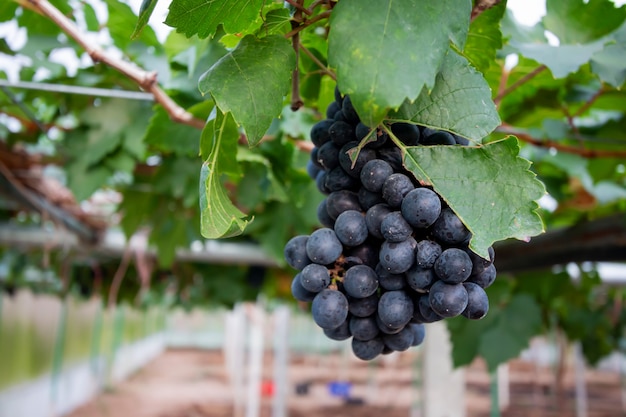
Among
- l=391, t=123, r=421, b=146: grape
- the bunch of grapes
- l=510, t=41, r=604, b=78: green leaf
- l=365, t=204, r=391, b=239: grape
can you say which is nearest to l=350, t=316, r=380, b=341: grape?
the bunch of grapes

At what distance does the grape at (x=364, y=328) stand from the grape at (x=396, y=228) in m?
0.12

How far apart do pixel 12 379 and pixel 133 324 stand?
36.7ft

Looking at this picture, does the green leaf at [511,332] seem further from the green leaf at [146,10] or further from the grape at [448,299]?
the green leaf at [146,10]

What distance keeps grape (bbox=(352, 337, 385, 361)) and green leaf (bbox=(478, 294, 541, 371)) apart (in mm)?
1573

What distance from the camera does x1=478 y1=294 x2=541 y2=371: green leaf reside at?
83.6 inches

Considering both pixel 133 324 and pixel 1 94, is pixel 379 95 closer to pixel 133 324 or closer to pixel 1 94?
pixel 1 94

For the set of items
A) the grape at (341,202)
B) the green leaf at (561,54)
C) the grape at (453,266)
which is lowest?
the grape at (453,266)

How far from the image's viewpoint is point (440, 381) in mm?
3184

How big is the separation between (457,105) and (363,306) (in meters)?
0.26

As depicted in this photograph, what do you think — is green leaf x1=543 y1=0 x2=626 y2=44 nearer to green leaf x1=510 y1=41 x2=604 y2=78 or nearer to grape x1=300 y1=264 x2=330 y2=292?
green leaf x1=510 y1=41 x2=604 y2=78

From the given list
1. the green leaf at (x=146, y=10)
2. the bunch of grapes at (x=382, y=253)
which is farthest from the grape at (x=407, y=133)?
the green leaf at (x=146, y=10)

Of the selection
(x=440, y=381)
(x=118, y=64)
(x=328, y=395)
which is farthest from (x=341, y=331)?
(x=328, y=395)

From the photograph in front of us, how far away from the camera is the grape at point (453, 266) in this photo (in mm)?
592

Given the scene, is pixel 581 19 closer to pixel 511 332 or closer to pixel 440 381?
pixel 511 332
